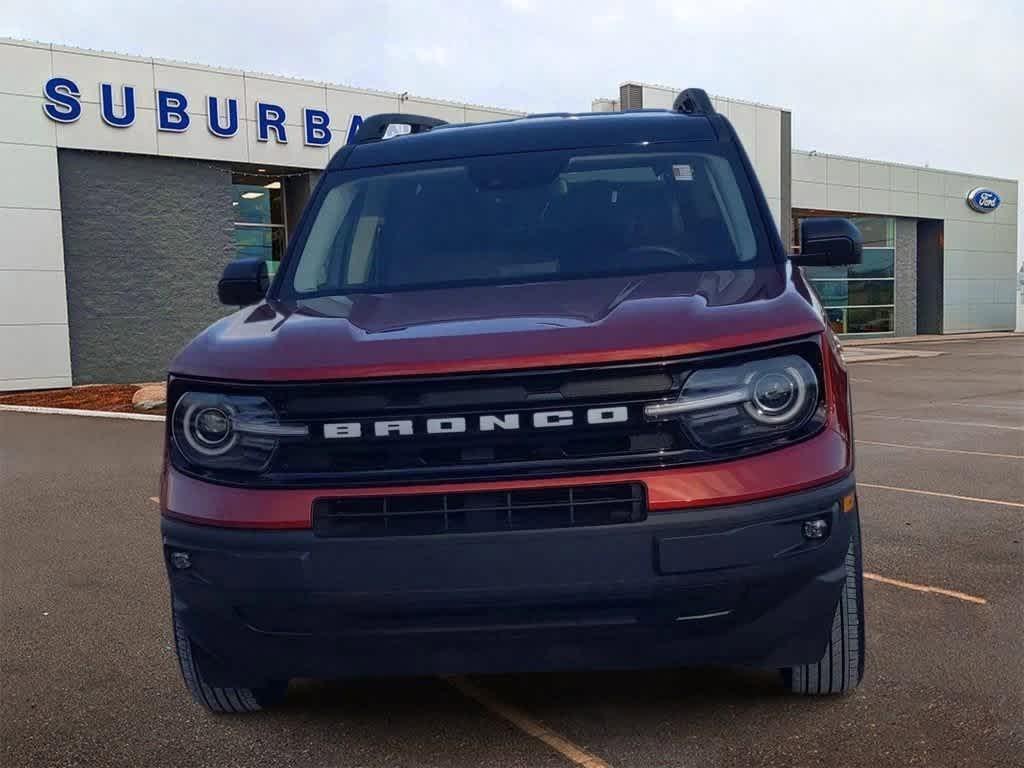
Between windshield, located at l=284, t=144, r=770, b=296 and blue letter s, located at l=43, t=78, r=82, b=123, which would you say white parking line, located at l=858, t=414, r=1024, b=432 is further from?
blue letter s, located at l=43, t=78, r=82, b=123

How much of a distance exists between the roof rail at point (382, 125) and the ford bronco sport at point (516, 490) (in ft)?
6.14

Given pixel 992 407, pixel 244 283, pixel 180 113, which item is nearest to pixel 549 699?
pixel 244 283

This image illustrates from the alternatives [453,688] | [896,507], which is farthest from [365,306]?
[896,507]

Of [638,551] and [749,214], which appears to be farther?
[749,214]

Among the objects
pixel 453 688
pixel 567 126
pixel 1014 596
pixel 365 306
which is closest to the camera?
pixel 365 306

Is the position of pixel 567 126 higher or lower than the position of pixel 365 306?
higher

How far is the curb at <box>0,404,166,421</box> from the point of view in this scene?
14.9m

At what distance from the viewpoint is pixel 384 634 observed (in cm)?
271

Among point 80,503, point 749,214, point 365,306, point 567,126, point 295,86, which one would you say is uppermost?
point 295,86

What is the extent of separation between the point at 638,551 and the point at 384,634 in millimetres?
687

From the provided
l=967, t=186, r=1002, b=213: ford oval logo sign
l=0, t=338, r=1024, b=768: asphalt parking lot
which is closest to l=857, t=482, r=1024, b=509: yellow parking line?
l=0, t=338, r=1024, b=768: asphalt parking lot

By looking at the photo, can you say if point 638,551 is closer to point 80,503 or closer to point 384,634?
point 384,634

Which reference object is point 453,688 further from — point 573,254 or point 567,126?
point 567,126

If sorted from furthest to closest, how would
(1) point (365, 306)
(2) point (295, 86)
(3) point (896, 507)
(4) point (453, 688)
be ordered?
(2) point (295, 86), (3) point (896, 507), (4) point (453, 688), (1) point (365, 306)
